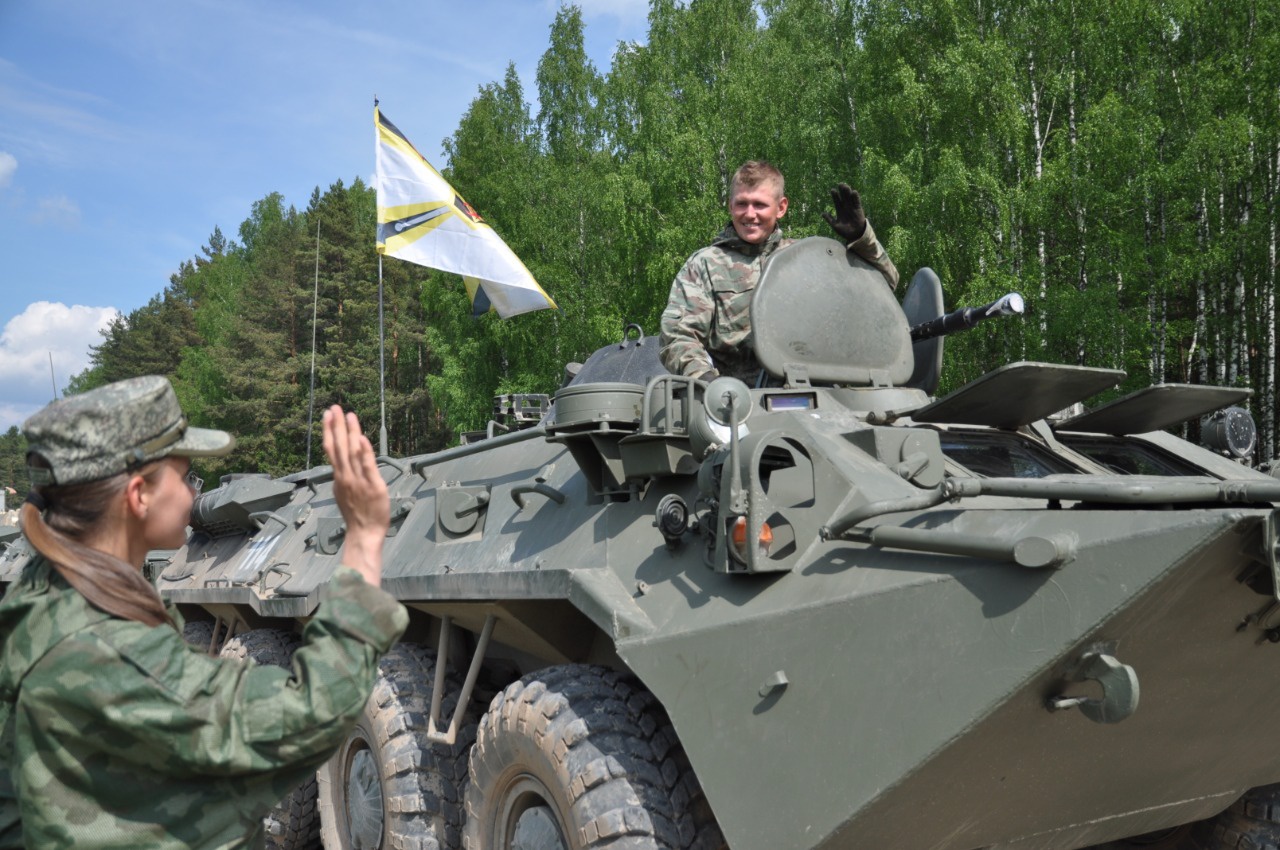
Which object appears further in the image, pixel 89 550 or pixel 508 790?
pixel 508 790

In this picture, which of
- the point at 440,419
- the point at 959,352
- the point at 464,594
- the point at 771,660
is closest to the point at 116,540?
the point at 771,660

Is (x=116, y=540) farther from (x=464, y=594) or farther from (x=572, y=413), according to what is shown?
(x=464, y=594)

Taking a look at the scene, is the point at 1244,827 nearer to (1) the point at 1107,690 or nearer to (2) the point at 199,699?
(1) the point at 1107,690

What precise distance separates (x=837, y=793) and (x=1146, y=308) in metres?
14.5

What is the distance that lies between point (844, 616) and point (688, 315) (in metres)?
1.99

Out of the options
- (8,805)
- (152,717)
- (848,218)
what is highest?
(848,218)

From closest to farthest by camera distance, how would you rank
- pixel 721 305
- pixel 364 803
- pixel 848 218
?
pixel 848 218 → pixel 721 305 → pixel 364 803

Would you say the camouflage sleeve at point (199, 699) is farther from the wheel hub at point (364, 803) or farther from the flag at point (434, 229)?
the flag at point (434, 229)

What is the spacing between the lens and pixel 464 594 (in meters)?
4.64

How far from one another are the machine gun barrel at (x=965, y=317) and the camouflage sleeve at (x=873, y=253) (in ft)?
0.81

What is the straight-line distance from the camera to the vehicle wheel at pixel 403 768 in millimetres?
4863

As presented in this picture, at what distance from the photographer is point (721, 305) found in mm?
4980

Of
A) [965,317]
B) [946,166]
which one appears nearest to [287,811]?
[965,317]

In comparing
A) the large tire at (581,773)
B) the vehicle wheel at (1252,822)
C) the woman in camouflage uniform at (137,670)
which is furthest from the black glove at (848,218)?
the woman in camouflage uniform at (137,670)
